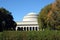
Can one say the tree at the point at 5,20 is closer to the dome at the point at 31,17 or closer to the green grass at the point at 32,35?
the green grass at the point at 32,35

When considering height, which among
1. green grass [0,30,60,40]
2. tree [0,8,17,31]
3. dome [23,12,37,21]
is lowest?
green grass [0,30,60,40]

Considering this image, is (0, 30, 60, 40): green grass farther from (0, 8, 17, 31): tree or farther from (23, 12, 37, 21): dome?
(23, 12, 37, 21): dome

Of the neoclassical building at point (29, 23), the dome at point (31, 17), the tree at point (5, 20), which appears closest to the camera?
the tree at point (5, 20)

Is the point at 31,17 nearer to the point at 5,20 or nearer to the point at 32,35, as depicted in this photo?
the point at 5,20

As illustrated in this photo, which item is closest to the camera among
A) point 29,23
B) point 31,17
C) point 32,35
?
point 32,35

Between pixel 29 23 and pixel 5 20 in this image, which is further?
pixel 29 23

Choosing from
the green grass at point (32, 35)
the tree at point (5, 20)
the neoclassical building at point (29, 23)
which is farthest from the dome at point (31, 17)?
the green grass at point (32, 35)

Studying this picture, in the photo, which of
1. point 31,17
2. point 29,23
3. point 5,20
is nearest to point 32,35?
point 5,20

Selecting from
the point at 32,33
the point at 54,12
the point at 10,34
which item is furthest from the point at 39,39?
the point at 54,12

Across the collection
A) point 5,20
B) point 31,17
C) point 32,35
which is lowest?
point 32,35

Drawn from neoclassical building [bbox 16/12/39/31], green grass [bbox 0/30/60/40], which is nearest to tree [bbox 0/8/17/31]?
neoclassical building [bbox 16/12/39/31]

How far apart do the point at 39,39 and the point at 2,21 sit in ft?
172

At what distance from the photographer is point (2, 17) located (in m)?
83.9

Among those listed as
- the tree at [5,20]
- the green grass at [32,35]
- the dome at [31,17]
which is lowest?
the green grass at [32,35]
